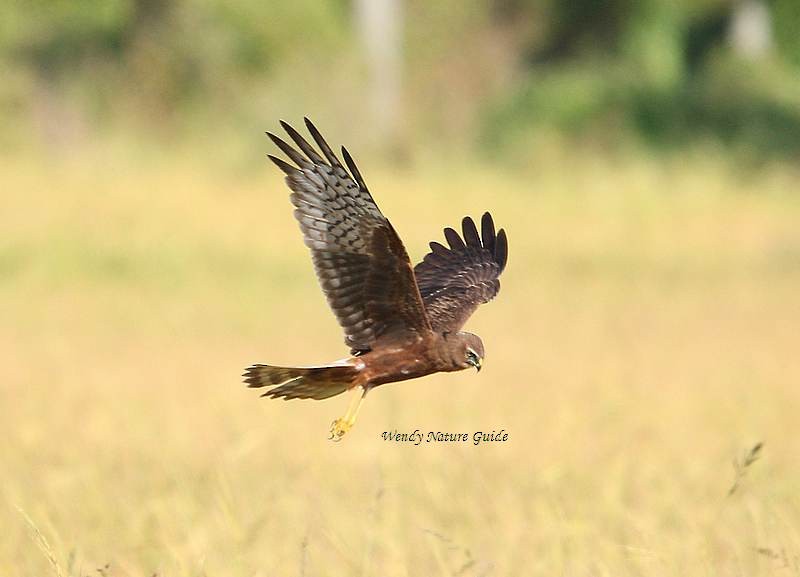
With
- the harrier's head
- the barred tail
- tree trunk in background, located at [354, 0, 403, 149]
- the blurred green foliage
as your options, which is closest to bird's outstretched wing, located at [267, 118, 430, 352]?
the harrier's head

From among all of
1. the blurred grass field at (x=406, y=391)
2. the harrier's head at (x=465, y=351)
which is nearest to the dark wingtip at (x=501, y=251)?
the blurred grass field at (x=406, y=391)

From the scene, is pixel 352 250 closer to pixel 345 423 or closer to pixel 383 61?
pixel 345 423

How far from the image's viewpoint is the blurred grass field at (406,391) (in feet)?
16.4

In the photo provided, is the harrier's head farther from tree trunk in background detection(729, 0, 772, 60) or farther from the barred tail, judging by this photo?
tree trunk in background detection(729, 0, 772, 60)

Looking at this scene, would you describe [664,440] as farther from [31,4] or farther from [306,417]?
[31,4]

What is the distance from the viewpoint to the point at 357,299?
457 centimetres

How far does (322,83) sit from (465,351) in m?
17.9

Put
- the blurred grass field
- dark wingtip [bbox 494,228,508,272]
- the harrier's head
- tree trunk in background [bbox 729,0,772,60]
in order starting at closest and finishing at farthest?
1. the harrier's head
2. the blurred grass field
3. dark wingtip [bbox 494,228,508,272]
4. tree trunk in background [bbox 729,0,772,60]

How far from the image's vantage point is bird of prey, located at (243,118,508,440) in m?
4.25

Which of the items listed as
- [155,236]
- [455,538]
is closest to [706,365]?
[455,538]

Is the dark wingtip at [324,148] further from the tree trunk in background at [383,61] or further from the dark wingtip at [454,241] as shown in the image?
the tree trunk in background at [383,61]

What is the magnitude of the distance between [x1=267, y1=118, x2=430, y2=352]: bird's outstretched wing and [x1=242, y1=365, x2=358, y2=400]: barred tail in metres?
0.22

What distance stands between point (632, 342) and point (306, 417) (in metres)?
4.12

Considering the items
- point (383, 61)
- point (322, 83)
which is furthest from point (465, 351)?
point (383, 61)
